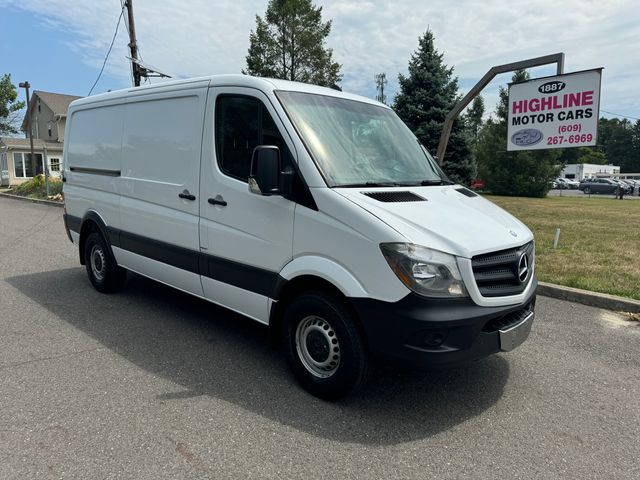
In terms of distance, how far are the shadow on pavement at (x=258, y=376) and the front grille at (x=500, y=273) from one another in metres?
0.88

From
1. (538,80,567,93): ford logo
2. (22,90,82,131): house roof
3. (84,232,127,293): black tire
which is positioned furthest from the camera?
(22,90,82,131): house roof

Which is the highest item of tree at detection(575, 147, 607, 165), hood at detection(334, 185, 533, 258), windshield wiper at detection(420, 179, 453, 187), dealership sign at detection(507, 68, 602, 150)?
tree at detection(575, 147, 607, 165)

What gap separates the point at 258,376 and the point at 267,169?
64.9 inches

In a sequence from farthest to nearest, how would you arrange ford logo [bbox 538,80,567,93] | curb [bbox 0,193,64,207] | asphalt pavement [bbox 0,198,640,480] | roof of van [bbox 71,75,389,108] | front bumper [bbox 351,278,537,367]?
curb [bbox 0,193,64,207] → ford logo [bbox 538,80,567,93] → roof of van [bbox 71,75,389,108] → front bumper [bbox 351,278,537,367] → asphalt pavement [bbox 0,198,640,480]

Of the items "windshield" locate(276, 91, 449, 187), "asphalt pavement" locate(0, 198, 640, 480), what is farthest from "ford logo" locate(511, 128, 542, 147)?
"windshield" locate(276, 91, 449, 187)

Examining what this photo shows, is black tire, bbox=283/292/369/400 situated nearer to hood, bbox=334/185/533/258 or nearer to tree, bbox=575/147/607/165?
hood, bbox=334/185/533/258

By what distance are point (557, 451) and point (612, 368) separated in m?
1.68

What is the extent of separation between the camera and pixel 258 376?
3.92m

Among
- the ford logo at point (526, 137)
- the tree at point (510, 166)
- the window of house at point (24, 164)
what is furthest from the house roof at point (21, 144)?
the ford logo at point (526, 137)

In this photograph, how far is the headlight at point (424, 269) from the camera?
302cm

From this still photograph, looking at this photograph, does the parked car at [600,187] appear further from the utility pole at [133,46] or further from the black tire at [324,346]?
the black tire at [324,346]

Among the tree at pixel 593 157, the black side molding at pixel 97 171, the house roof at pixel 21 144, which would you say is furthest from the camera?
the tree at pixel 593 157

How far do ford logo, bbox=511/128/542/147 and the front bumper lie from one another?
8.09m

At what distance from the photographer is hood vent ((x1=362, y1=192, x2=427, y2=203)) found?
3.44 m
